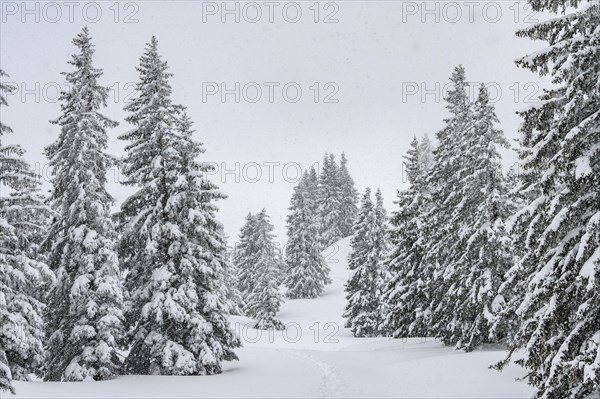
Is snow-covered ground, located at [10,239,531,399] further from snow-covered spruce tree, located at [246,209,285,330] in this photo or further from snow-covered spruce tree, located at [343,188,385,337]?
snow-covered spruce tree, located at [246,209,285,330]

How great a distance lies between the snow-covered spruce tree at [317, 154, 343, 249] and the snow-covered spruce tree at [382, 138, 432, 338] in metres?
55.6

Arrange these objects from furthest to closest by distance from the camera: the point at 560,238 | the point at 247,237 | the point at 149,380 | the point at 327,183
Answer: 1. the point at 327,183
2. the point at 247,237
3. the point at 149,380
4. the point at 560,238

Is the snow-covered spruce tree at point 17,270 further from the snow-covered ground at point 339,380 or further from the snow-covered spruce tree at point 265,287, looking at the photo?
the snow-covered spruce tree at point 265,287

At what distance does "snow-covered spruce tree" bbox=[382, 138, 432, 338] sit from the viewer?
31156 millimetres

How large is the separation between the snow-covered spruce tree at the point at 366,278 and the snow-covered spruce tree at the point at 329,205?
4027 centimetres

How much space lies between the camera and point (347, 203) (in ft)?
313

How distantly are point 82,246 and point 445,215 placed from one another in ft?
62.9

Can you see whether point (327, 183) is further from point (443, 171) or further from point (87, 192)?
point (87, 192)

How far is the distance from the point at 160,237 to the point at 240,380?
6.90 metres

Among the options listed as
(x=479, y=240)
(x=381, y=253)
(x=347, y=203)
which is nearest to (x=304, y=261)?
(x=381, y=253)

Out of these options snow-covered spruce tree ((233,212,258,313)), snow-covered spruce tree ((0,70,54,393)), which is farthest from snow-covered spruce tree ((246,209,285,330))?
snow-covered spruce tree ((0,70,54,393))

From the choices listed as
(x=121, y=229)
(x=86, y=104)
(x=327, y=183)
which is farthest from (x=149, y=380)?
(x=327, y=183)

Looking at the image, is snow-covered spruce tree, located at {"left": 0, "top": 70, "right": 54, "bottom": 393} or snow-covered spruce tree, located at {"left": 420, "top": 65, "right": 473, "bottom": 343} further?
snow-covered spruce tree, located at {"left": 420, "top": 65, "right": 473, "bottom": 343}

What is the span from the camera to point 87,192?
835 inches
